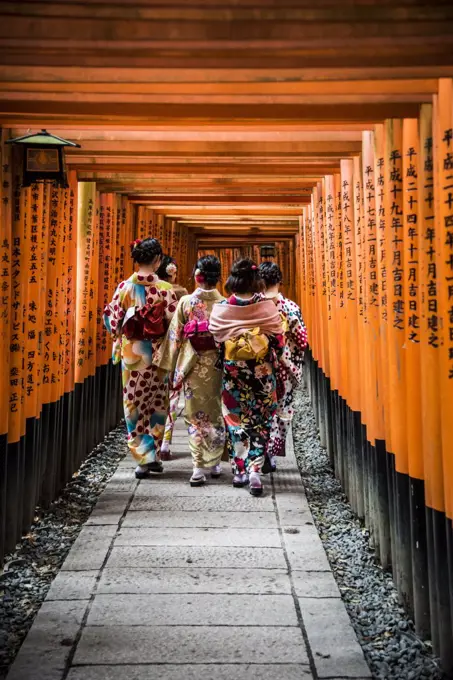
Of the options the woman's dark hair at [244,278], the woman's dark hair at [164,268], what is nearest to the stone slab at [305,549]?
the woman's dark hair at [244,278]

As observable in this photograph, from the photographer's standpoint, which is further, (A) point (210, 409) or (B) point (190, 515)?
(A) point (210, 409)

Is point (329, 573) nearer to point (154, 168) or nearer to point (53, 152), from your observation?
point (53, 152)

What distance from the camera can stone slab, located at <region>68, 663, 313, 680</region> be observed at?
125 inches

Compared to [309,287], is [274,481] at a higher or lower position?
lower

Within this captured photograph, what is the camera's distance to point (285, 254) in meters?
18.8

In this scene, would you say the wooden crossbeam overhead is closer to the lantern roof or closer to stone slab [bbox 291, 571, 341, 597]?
the lantern roof

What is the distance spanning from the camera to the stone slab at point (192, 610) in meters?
3.72

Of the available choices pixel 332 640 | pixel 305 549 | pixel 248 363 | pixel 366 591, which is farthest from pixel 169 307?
pixel 332 640

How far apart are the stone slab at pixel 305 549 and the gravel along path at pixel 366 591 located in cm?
12

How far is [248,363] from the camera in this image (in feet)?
20.0

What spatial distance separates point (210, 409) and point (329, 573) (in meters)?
2.43

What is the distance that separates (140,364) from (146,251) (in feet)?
3.55

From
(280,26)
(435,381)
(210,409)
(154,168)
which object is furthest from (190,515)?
(280,26)

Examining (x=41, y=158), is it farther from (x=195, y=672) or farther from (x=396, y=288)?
(x=195, y=672)
